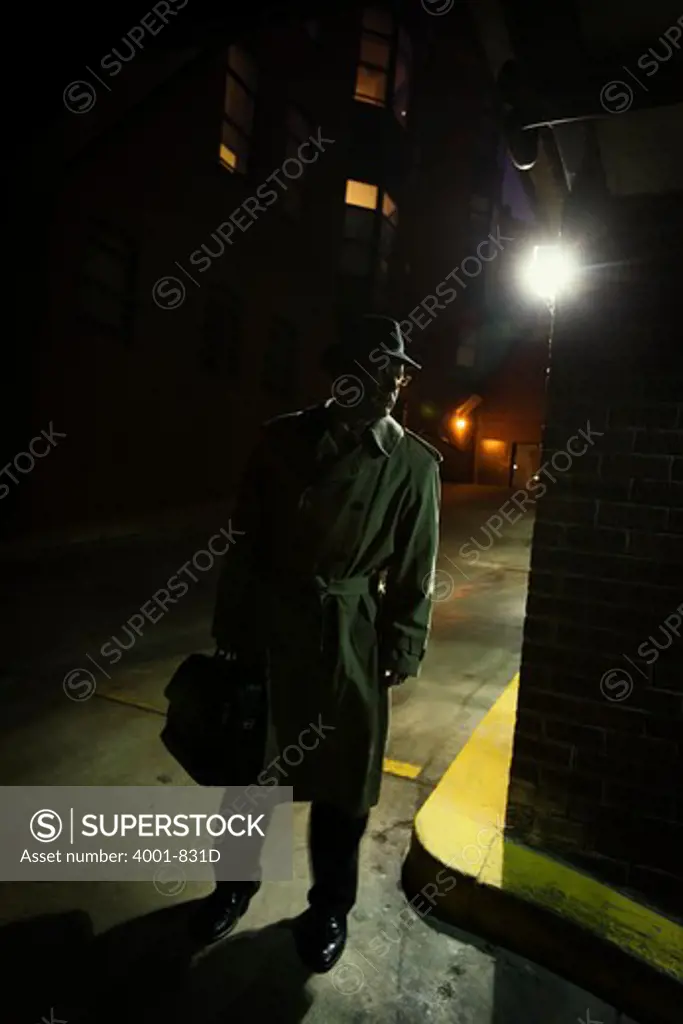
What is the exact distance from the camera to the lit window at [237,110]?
41.9 ft

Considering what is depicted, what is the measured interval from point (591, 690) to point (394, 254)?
18.9m

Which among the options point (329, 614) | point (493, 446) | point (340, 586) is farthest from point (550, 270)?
point (493, 446)

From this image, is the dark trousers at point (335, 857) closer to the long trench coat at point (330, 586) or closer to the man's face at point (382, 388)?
the long trench coat at point (330, 586)

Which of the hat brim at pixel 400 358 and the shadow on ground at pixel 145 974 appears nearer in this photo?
the shadow on ground at pixel 145 974

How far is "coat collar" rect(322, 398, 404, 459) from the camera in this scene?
2168mm

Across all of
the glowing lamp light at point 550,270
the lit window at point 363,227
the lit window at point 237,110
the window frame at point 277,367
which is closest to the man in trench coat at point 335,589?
the glowing lamp light at point 550,270

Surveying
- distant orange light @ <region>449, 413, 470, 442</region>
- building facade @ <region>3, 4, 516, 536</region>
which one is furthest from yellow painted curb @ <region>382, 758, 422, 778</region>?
distant orange light @ <region>449, 413, 470, 442</region>

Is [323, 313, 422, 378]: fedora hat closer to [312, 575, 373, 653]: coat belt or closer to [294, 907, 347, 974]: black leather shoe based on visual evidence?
[312, 575, 373, 653]: coat belt

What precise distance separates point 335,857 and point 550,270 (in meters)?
2.46

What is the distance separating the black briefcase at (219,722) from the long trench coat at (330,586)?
90 mm

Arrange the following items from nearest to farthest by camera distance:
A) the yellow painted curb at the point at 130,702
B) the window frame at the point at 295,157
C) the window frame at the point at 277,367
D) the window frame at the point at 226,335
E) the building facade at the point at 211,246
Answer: the yellow painted curb at the point at 130,702 → the building facade at the point at 211,246 → the window frame at the point at 226,335 → the window frame at the point at 295,157 → the window frame at the point at 277,367

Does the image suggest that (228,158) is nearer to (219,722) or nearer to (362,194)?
(362,194)

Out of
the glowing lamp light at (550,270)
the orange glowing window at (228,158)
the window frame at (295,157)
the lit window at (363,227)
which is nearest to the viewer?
the glowing lamp light at (550,270)

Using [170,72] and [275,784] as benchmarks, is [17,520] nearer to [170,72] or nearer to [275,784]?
[170,72]
